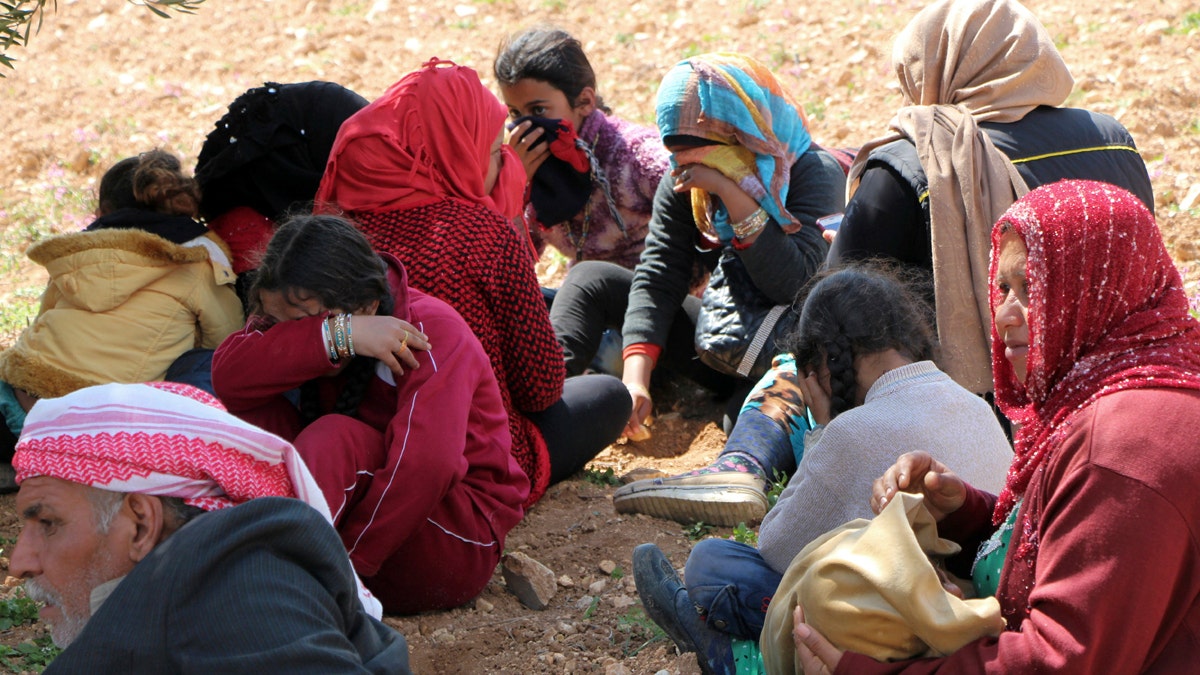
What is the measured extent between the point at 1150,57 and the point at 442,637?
5.87 m

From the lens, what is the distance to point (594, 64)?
8.88 meters

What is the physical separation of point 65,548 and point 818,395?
65.8 inches

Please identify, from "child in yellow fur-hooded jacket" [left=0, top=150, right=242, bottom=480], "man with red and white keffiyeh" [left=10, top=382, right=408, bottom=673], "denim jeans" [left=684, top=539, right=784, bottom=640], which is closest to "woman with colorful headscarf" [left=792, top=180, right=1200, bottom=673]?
"denim jeans" [left=684, top=539, right=784, bottom=640]

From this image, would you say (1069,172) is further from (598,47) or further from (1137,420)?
(598,47)

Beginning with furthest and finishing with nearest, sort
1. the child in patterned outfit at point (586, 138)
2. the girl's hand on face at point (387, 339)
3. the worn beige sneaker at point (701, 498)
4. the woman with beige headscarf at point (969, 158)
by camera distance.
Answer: the child in patterned outfit at point (586, 138) < the worn beige sneaker at point (701, 498) < the woman with beige headscarf at point (969, 158) < the girl's hand on face at point (387, 339)

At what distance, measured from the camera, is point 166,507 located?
76.7 inches

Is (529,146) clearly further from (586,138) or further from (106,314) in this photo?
(106,314)

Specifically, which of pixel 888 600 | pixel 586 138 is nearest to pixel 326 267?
pixel 888 600

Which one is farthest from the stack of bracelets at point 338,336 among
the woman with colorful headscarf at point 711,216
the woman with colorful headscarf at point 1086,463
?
the woman with colorful headscarf at point 711,216

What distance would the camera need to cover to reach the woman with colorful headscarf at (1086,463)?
179 cm

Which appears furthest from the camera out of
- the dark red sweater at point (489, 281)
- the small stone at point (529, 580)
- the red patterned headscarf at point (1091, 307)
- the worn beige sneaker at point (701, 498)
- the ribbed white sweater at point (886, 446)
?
the worn beige sneaker at point (701, 498)

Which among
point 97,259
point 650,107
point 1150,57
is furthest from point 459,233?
point 1150,57

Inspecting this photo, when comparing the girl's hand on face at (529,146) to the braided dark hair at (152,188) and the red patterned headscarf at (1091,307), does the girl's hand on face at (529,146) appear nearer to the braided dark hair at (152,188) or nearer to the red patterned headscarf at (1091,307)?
the braided dark hair at (152,188)

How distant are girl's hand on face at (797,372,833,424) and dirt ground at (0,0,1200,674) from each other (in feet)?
2.68
